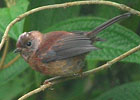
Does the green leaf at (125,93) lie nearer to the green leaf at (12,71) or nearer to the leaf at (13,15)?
the green leaf at (12,71)

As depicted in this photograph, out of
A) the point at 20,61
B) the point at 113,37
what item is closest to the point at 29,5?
the point at 20,61

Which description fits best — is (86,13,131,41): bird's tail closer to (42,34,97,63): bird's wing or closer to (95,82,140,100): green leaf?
(42,34,97,63): bird's wing

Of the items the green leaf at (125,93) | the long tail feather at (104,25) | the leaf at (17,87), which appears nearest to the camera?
the long tail feather at (104,25)

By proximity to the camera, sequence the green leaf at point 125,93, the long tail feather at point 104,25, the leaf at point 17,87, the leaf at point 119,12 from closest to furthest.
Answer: the long tail feather at point 104,25 → the green leaf at point 125,93 → the leaf at point 119,12 → the leaf at point 17,87

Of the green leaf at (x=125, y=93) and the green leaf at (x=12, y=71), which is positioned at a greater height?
the green leaf at (x=12, y=71)

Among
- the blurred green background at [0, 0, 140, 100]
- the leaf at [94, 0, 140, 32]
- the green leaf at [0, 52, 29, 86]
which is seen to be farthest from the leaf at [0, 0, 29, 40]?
the leaf at [94, 0, 140, 32]

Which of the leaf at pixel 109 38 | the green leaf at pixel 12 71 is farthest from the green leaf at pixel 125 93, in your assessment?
the green leaf at pixel 12 71

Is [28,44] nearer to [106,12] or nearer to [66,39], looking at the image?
[66,39]
